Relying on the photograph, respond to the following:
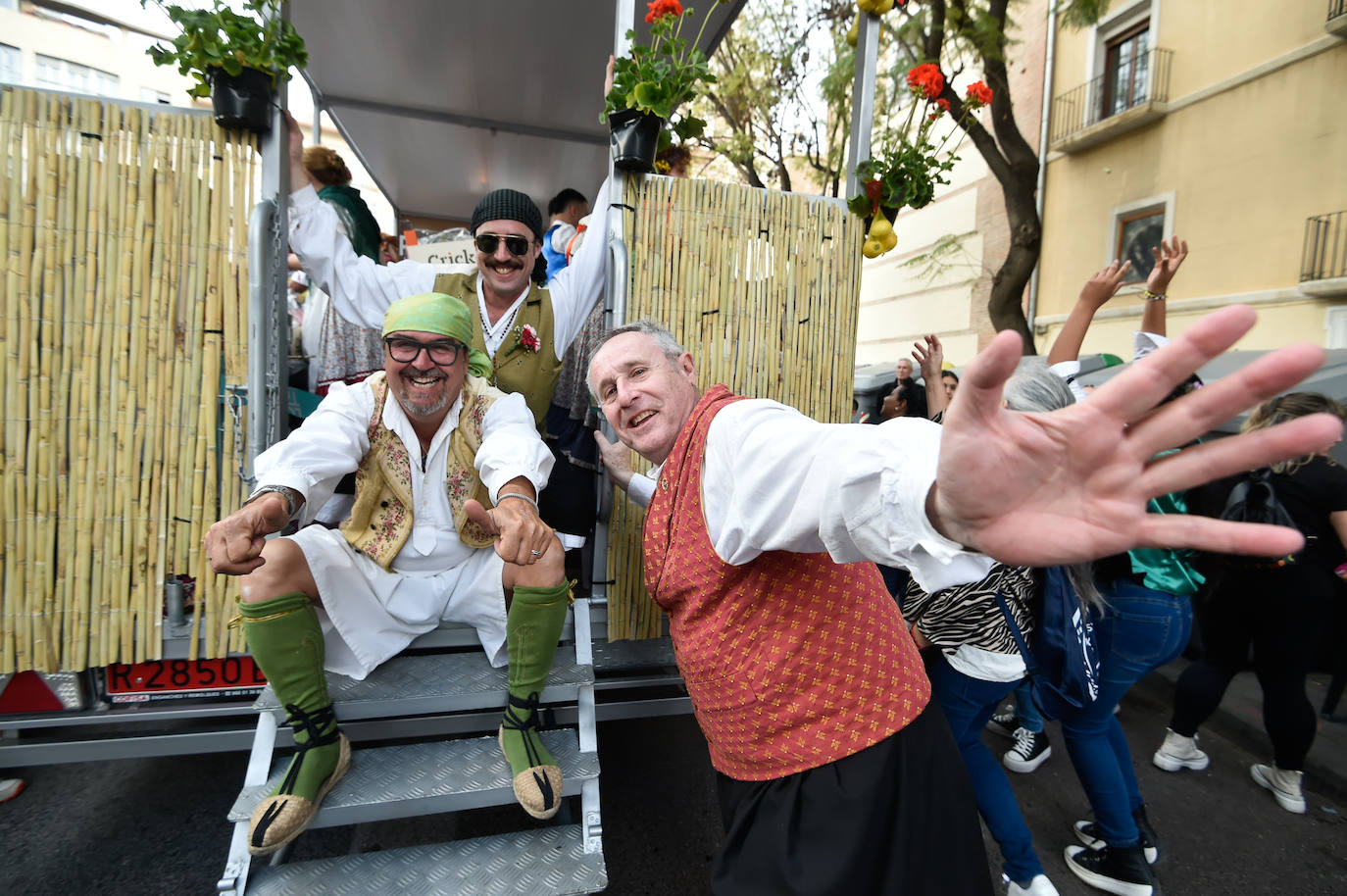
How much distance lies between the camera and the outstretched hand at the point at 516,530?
1.89m

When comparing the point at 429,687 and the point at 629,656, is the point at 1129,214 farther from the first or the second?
the point at 429,687

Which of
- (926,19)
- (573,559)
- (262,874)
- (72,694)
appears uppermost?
(926,19)

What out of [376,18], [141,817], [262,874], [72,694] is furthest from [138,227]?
[376,18]

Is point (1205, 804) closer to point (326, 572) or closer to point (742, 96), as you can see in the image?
point (326, 572)

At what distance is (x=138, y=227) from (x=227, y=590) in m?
1.28

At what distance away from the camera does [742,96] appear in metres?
10.2

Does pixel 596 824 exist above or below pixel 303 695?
below

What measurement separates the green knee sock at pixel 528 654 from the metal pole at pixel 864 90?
222cm

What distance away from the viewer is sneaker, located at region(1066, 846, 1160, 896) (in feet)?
8.29

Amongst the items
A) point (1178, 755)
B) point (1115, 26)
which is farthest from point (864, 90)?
point (1115, 26)

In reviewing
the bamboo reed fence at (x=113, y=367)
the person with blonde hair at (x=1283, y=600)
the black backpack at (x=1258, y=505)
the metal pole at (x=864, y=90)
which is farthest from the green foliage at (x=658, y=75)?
the black backpack at (x=1258, y=505)

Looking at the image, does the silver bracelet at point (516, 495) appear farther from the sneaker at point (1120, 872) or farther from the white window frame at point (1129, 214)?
the white window frame at point (1129, 214)

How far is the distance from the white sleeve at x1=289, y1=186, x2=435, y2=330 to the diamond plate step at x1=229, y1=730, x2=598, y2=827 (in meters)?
1.86

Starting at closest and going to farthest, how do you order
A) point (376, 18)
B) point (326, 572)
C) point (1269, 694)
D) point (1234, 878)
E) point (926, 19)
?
point (326, 572) → point (1234, 878) → point (1269, 694) → point (376, 18) → point (926, 19)
